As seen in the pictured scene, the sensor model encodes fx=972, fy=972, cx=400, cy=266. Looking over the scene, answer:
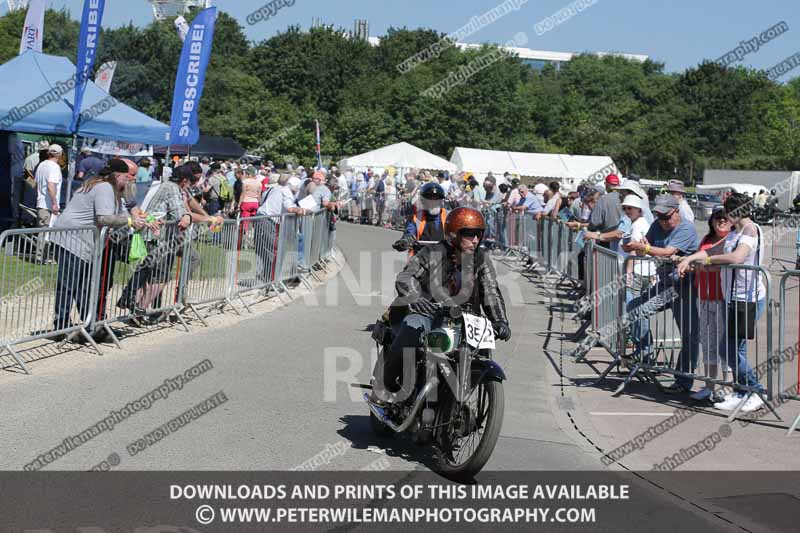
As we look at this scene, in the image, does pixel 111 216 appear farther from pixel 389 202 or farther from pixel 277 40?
pixel 277 40

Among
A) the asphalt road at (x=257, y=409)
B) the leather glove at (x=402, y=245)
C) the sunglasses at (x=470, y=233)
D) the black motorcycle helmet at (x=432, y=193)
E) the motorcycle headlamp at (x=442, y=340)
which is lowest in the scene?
the asphalt road at (x=257, y=409)

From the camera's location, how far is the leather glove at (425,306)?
6477 millimetres

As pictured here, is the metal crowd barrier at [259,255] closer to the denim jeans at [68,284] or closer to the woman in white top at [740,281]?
the denim jeans at [68,284]

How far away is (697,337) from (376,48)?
9494 centimetres

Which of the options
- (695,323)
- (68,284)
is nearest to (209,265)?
(68,284)

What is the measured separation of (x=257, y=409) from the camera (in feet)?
26.5

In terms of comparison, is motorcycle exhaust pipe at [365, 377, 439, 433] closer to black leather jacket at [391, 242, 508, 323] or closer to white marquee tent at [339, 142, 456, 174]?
black leather jacket at [391, 242, 508, 323]

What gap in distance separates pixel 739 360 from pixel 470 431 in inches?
144

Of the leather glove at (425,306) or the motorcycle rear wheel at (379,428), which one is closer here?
the leather glove at (425,306)

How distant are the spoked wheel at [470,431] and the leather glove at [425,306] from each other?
0.59 m

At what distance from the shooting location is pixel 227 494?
563cm

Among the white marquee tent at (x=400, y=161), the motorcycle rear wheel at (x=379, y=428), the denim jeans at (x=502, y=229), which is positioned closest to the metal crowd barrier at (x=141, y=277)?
the motorcycle rear wheel at (x=379, y=428)

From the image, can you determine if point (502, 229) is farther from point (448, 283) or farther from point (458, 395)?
point (458, 395)

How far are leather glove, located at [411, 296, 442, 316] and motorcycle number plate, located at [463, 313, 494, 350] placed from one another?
0.37m
